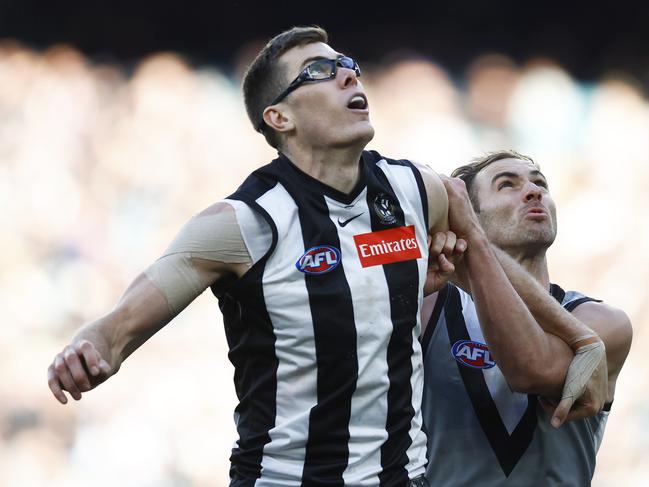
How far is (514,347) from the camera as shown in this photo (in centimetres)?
384

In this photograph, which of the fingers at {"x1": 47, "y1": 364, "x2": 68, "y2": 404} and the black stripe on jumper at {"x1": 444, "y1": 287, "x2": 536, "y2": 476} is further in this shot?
the black stripe on jumper at {"x1": 444, "y1": 287, "x2": 536, "y2": 476}

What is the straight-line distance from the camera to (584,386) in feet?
12.7

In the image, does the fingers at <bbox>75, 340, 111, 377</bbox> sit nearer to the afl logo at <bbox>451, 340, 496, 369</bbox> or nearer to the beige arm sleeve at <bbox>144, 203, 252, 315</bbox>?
the beige arm sleeve at <bbox>144, 203, 252, 315</bbox>

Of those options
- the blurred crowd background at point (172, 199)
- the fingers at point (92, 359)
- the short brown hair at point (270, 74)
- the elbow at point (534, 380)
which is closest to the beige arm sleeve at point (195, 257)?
the fingers at point (92, 359)

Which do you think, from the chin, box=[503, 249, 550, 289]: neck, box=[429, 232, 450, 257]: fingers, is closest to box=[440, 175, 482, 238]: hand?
box=[429, 232, 450, 257]: fingers

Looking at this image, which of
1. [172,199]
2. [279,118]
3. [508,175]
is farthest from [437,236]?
[172,199]

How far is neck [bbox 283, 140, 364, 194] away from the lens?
3461mm

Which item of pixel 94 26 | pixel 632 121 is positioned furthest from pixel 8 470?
pixel 632 121

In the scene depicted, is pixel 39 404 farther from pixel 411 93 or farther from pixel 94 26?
pixel 411 93

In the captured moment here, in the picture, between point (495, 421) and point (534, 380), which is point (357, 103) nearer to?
point (534, 380)

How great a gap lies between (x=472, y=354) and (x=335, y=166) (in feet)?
3.84

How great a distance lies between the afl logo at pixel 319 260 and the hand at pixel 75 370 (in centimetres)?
67

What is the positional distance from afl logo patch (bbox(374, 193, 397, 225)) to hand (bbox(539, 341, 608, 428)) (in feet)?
3.05

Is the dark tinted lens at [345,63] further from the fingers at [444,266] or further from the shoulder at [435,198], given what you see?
the fingers at [444,266]
